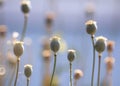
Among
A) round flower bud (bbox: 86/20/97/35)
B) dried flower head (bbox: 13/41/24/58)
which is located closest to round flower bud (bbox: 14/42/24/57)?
dried flower head (bbox: 13/41/24/58)

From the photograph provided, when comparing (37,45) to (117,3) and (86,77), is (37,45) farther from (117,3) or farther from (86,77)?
(117,3)

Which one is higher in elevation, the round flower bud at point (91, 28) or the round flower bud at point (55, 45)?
the round flower bud at point (91, 28)

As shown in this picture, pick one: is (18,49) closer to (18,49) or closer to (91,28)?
(18,49)

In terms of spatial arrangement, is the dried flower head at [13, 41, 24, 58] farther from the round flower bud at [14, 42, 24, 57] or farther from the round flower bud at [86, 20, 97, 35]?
the round flower bud at [86, 20, 97, 35]

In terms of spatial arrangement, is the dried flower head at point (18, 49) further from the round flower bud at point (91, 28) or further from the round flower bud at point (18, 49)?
the round flower bud at point (91, 28)

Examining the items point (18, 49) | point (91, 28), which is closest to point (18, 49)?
point (18, 49)

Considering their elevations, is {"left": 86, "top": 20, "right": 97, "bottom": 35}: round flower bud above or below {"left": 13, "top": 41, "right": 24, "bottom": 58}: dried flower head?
above

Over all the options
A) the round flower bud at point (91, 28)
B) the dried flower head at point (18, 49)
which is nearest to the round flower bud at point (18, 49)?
the dried flower head at point (18, 49)

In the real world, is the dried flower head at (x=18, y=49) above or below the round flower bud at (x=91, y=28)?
below

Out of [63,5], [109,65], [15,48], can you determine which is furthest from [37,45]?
[63,5]

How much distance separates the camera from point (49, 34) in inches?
40.6

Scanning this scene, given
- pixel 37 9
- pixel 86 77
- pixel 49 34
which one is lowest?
pixel 86 77

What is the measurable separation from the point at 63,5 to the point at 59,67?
1.24 metres

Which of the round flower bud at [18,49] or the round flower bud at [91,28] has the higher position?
the round flower bud at [91,28]
